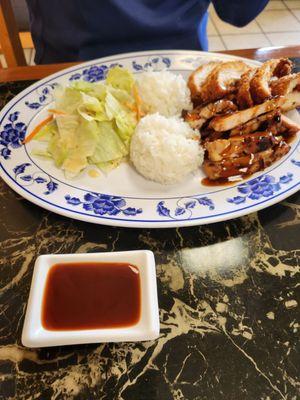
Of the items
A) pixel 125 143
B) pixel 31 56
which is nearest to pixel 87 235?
pixel 125 143

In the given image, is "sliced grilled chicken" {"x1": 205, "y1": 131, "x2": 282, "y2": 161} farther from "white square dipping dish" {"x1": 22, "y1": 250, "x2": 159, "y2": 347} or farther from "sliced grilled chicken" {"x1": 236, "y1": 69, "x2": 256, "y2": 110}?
"white square dipping dish" {"x1": 22, "y1": 250, "x2": 159, "y2": 347}

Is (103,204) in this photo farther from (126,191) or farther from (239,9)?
(239,9)

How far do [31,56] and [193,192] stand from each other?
3825mm

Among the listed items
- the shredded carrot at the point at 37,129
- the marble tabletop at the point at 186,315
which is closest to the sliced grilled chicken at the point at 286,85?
the marble tabletop at the point at 186,315

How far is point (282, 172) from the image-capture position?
1438mm

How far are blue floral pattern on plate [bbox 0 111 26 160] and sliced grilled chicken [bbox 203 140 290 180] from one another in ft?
2.88

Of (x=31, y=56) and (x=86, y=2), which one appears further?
(x=31, y=56)

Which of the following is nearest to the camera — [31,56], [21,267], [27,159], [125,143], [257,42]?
[21,267]

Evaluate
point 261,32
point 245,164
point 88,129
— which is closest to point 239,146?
point 245,164

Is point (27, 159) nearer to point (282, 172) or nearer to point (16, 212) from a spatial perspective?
point (16, 212)

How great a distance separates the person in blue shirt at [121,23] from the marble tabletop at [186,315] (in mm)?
1246

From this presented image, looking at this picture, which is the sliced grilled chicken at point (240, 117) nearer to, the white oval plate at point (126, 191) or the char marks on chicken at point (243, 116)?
the char marks on chicken at point (243, 116)

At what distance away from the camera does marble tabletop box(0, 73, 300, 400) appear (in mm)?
938

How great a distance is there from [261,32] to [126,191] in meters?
→ 4.56
